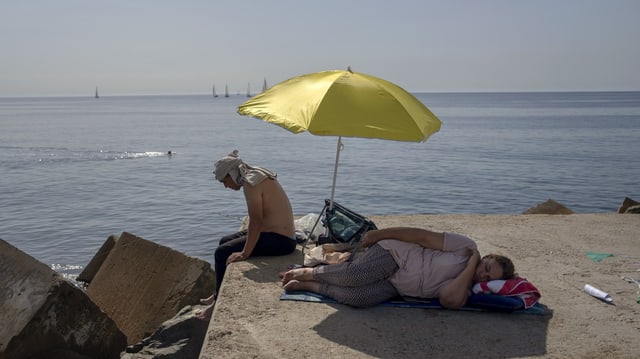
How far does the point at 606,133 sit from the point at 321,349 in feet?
173

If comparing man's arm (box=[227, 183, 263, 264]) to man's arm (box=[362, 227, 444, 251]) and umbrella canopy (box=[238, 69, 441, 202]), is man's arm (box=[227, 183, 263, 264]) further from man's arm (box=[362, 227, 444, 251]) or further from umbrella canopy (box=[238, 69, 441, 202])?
man's arm (box=[362, 227, 444, 251])

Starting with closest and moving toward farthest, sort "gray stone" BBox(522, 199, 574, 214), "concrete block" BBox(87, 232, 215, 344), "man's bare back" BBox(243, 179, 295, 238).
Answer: "man's bare back" BBox(243, 179, 295, 238) < "concrete block" BBox(87, 232, 215, 344) < "gray stone" BBox(522, 199, 574, 214)

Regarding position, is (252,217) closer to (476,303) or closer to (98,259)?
(476,303)

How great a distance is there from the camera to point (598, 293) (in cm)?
623

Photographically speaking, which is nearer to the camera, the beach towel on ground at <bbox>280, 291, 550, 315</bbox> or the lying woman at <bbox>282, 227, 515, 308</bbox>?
the beach towel on ground at <bbox>280, 291, 550, 315</bbox>

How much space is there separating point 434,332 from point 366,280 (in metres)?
0.87

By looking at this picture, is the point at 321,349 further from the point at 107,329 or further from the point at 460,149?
the point at 460,149

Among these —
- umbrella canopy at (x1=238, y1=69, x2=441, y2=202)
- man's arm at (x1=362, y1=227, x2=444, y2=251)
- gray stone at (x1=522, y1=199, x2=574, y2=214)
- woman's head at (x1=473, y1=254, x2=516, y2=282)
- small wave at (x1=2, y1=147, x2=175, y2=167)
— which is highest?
umbrella canopy at (x1=238, y1=69, x2=441, y2=202)

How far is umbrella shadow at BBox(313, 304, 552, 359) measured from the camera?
4938mm

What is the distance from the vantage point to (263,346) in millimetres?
4984

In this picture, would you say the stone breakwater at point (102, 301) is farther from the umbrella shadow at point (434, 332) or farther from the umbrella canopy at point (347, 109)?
the umbrella canopy at point (347, 109)

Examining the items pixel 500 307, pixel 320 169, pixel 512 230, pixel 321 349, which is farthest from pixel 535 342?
pixel 320 169

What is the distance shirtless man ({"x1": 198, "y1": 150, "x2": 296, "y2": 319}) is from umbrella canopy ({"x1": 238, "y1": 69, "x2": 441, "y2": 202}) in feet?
2.31

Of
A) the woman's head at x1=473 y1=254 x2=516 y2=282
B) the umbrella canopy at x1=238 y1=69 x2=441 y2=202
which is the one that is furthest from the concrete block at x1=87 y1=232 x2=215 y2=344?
the woman's head at x1=473 y1=254 x2=516 y2=282
